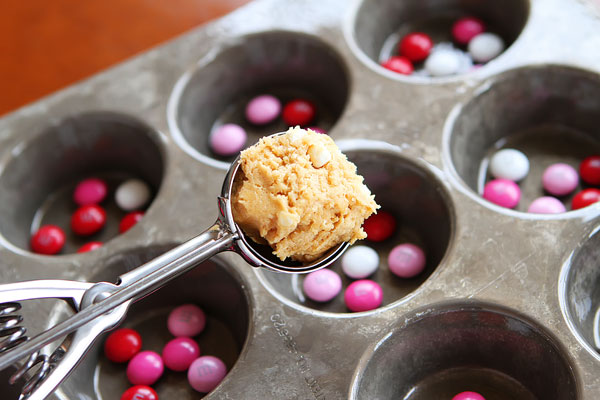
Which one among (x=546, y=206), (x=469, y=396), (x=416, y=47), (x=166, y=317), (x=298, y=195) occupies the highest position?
(x=298, y=195)

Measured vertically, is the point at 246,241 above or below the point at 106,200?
above

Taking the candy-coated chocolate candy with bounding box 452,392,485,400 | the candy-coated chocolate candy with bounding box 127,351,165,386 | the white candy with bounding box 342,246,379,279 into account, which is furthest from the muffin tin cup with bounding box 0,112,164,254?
the candy-coated chocolate candy with bounding box 452,392,485,400

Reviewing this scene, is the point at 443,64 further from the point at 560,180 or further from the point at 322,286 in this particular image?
the point at 322,286

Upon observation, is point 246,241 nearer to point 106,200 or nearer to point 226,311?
point 226,311

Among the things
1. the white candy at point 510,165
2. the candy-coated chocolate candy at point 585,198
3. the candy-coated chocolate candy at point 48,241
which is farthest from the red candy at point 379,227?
the candy-coated chocolate candy at point 48,241

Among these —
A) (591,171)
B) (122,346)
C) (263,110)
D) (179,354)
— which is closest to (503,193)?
(591,171)

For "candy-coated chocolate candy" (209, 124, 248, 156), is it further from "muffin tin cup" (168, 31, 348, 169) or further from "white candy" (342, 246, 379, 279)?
"white candy" (342, 246, 379, 279)

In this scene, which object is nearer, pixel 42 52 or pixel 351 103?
pixel 351 103

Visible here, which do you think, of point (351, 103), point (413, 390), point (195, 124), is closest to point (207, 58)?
point (195, 124)
